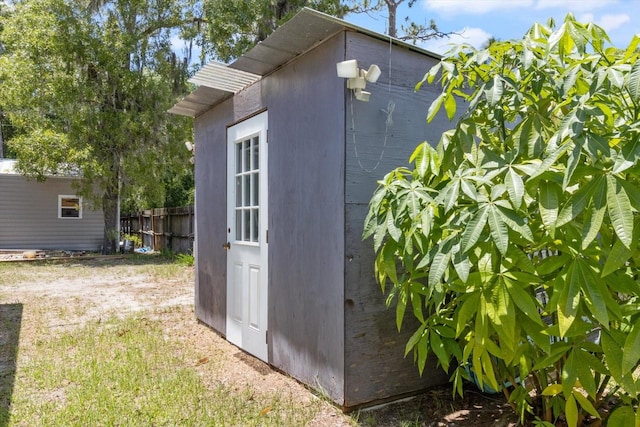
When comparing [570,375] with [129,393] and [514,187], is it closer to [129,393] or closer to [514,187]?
[514,187]

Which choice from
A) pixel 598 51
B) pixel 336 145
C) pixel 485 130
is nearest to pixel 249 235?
pixel 336 145

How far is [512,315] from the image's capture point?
6.53 feet

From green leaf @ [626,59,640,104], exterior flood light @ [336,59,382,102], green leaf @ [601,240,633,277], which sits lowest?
green leaf @ [601,240,633,277]

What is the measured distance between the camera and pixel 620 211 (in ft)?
5.44

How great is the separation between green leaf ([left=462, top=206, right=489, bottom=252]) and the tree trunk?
45.6 ft

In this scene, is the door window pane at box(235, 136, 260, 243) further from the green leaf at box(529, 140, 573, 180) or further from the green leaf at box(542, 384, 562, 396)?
the green leaf at box(529, 140, 573, 180)

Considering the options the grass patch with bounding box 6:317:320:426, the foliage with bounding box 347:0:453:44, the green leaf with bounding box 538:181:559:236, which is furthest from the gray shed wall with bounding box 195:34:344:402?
the foliage with bounding box 347:0:453:44

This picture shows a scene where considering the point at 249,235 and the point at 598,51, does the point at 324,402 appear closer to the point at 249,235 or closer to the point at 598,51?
the point at 249,235

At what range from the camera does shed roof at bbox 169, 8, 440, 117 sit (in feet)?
10.1

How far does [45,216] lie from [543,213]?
16306 millimetres

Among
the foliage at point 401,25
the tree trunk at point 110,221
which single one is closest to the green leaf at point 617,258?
the foliage at point 401,25

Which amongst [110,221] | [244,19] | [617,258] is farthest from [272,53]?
[110,221]

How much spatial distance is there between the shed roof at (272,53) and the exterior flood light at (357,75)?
289mm

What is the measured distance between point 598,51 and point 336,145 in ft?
5.28
